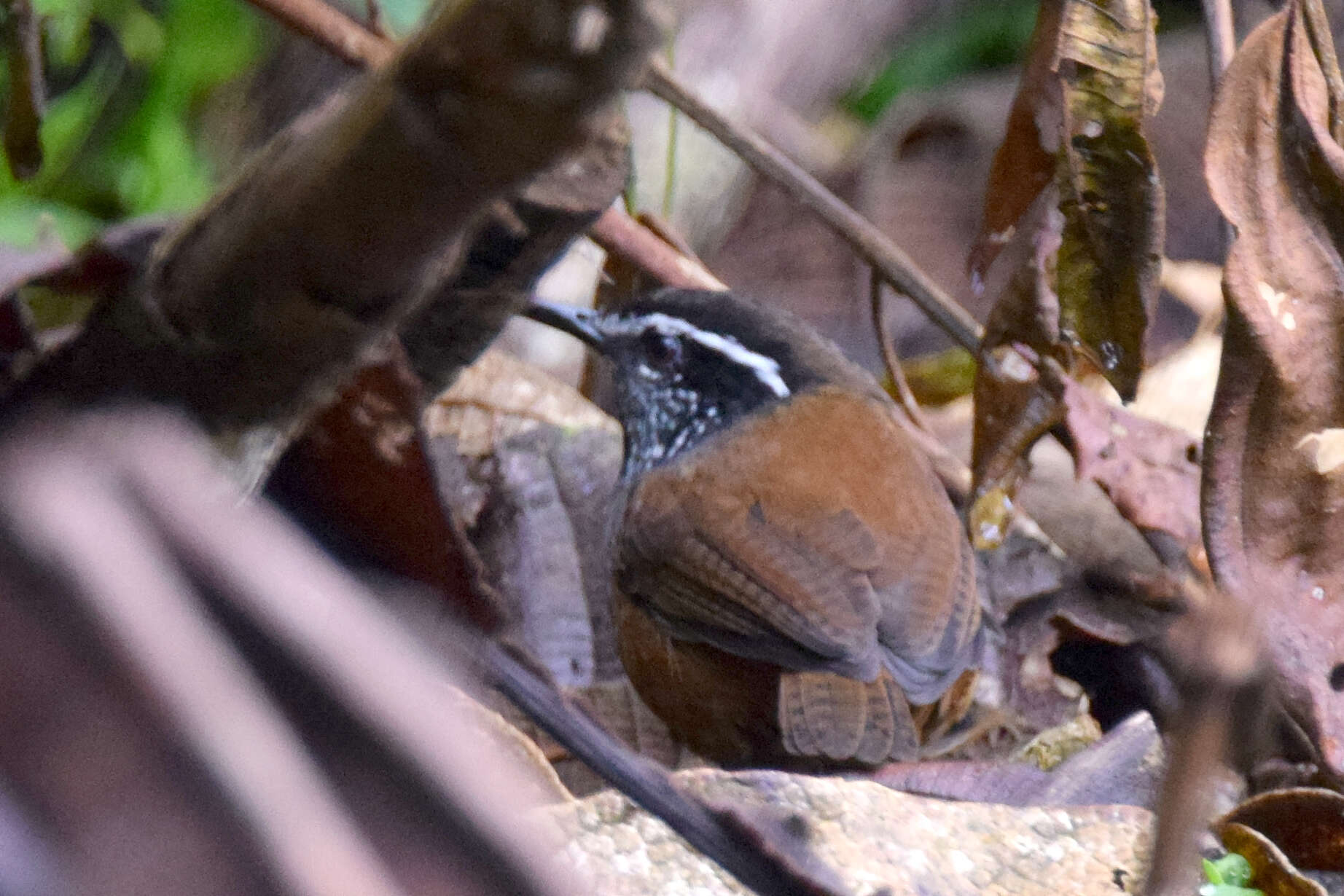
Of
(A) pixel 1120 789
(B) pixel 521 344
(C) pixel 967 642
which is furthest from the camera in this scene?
(B) pixel 521 344

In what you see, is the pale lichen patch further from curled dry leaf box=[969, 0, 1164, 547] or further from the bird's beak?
the bird's beak

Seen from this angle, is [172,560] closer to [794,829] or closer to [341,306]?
[341,306]

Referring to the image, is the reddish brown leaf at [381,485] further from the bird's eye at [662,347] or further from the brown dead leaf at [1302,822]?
the bird's eye at [662,347]

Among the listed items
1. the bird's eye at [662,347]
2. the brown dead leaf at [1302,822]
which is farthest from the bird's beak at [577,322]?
the brown dead leaf at [1302,822]

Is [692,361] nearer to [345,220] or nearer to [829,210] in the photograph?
[829,210]

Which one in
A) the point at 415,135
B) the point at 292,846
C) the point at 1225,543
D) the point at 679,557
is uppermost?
the point at 415,135

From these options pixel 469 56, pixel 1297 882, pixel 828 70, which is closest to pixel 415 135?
pixel 469 56

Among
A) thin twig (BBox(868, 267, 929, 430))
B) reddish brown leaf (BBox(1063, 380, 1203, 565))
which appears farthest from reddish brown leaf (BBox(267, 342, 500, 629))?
thin twig (BBox(868, 267, 929, 430))
